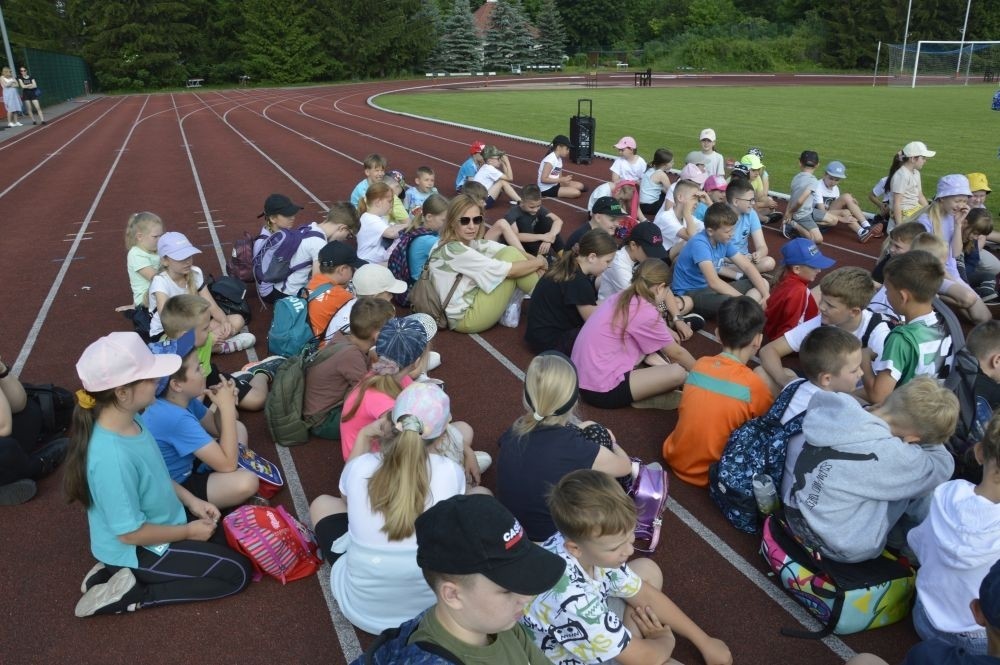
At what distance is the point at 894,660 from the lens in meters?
3.62

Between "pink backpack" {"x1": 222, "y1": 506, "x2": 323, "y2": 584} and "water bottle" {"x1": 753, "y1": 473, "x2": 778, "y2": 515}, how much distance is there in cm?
268

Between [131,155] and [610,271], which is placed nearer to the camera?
[610,271]

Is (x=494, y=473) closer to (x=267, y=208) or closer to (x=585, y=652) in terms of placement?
(x=585, y=652)

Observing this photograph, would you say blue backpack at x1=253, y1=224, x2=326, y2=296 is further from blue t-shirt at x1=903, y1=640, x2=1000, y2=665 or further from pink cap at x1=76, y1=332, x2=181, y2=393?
blue t-shirt at x1=903, y1=640, x2=1000, y2=665

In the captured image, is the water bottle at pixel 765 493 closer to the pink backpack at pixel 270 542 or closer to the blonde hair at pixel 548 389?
the blonde hair at pixel 548 389

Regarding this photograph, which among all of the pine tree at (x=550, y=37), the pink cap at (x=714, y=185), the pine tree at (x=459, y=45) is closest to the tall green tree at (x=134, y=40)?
the pine tree at (x=459, y=45)

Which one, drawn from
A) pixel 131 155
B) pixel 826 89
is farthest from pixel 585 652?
pixel 826 89

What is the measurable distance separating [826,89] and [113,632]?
45.7 m

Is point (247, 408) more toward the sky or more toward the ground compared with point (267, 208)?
more toward the ground

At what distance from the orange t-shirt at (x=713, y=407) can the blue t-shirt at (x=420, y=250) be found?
3826 millimetres

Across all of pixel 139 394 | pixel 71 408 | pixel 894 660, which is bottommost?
pixel 894 660

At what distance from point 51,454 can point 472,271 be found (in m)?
3.89

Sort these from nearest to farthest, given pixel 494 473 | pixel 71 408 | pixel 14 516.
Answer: pixel 14 516
pixel 494 473
pixel 71 408

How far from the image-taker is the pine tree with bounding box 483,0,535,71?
69.6 m
